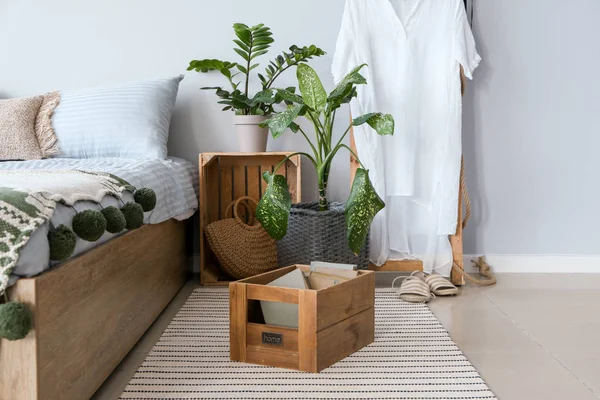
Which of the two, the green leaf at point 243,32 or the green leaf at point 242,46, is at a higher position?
the green leaf at point 243,32

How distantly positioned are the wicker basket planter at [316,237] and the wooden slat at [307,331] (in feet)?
2.90

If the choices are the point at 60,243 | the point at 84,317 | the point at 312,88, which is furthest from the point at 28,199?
the point at 312,88

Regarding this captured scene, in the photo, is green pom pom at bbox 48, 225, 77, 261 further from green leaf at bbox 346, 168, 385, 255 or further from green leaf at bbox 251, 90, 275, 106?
green leaf at bbox 251, 90, 275, 106

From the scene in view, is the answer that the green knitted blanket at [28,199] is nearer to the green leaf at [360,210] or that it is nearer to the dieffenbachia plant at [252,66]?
the green leaf at [360,210]

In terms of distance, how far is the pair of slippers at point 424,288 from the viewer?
252cm

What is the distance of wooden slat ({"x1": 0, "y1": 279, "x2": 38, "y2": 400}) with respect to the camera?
3.77ft

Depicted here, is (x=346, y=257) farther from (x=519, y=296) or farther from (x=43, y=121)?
(x=43, y=121)

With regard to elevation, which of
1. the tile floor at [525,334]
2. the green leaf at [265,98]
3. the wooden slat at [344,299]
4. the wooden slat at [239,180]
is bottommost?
the tile floor at [525,334]

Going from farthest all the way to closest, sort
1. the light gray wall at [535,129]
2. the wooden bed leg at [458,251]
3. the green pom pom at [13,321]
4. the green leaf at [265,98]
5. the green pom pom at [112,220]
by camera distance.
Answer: the light gray wall at [535,129] → the wooden bed leg at [458,251] → the green leaf at [265,98] → the green pom pom at [112,220] → the green pom pom at [13,321]

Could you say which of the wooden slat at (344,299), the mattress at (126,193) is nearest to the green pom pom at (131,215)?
the mattress at (126,193)

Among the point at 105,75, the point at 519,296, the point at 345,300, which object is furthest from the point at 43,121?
the point at 519,296

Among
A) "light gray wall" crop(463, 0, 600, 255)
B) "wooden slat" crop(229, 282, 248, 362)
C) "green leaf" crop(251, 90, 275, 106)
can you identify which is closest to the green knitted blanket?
"wooden slat" crop(229, 282, 248, 362)

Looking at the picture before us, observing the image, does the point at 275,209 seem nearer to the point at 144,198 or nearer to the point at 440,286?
the point at 144,198

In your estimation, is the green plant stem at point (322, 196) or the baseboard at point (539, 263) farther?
the baseboard at point (539, 263)
